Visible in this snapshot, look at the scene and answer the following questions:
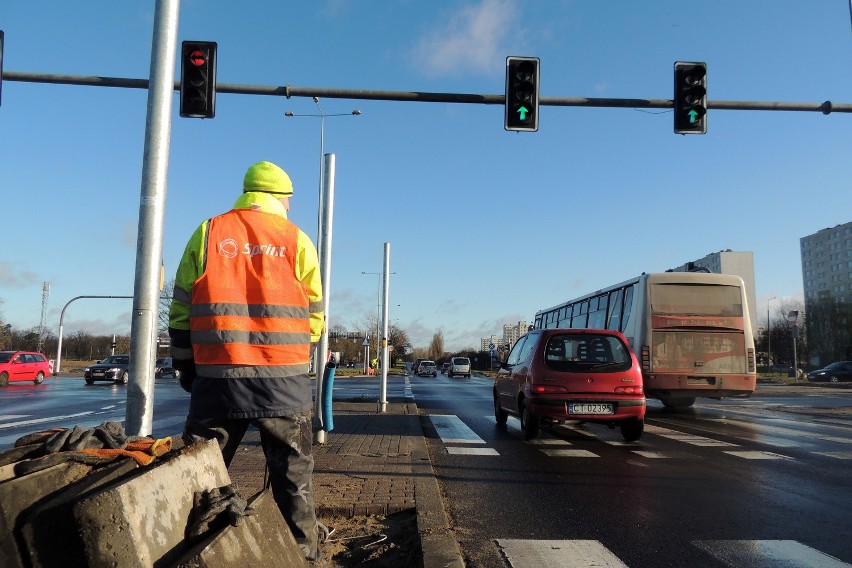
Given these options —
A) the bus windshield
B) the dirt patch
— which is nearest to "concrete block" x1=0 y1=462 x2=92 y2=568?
the dirt patch

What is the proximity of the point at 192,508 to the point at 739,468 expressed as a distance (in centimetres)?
699

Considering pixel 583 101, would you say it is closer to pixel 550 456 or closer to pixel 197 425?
pixel 550 456

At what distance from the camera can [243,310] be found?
313 centimetres

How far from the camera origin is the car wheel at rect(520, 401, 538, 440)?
9891 millimetres

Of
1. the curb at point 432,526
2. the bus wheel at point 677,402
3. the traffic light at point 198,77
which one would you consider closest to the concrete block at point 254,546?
the curb at point 432,526

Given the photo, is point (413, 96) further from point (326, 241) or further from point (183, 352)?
point (183, 352)

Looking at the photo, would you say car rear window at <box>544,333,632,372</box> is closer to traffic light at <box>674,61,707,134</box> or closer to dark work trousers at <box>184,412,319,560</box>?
traffic light at <box>674,61,707,134</box>

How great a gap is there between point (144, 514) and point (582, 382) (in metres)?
8.15

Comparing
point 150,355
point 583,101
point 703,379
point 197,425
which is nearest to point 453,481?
point 150,355

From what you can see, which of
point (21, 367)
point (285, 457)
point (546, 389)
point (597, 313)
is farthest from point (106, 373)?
point (285, 457)

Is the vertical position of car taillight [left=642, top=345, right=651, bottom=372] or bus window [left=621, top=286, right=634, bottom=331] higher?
bus window [left=621, top=286, right=634, bottom=331]

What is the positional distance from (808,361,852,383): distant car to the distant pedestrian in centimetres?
4874

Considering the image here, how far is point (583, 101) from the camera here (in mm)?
10422

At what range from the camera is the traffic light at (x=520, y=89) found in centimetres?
1033
